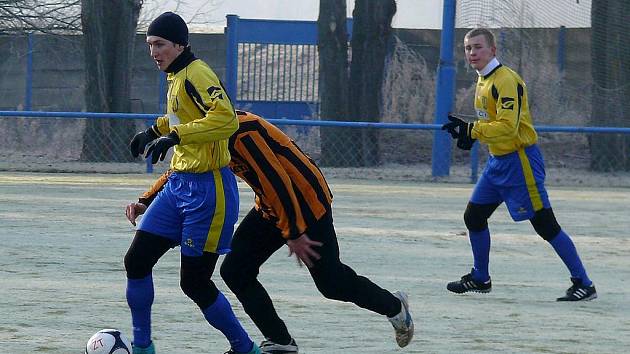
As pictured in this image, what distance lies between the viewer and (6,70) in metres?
26.0

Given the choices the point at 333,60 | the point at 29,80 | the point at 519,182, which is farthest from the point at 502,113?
the point at 29,80

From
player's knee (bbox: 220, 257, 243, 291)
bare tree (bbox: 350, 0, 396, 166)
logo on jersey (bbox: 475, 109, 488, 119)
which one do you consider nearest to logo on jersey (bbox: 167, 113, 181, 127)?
player's knee (bbox: 220, 257, 243, 291)

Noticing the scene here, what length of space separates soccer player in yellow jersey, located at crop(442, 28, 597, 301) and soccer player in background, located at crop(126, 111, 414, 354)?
2.14 meters

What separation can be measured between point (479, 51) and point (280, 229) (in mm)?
2768

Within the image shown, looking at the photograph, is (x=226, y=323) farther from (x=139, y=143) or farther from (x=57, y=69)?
(x=57, y=69)

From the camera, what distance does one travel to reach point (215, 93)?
598 cm

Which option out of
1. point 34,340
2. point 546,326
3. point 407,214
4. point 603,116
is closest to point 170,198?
point 34,340

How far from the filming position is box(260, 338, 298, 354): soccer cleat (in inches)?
256

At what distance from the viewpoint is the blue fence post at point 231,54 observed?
23.2m

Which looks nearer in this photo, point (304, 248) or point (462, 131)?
point (304, 248)

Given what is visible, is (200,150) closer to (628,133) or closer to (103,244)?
(103,244)

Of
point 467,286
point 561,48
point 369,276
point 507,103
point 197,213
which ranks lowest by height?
point 369,276

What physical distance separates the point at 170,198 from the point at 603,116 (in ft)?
52.6

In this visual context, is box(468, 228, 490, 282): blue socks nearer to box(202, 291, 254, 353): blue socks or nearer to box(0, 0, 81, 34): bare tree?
box(202, 291, 254, 353): blue socks
